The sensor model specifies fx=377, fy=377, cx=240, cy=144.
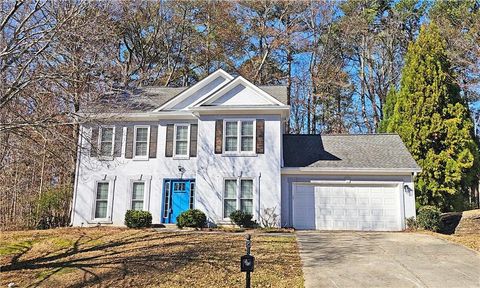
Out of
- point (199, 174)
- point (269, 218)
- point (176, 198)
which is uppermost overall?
point (199, 174)

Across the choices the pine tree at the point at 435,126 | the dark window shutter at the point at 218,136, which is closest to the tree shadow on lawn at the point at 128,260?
the dark window shutter at the point at 218,136

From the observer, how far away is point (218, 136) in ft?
53.4

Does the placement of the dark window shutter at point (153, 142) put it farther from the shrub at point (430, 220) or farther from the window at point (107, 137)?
the shrub at point (430, 220)

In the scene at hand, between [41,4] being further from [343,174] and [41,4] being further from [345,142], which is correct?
[345,142]

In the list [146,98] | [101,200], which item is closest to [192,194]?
[101,200]

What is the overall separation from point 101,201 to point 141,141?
323 cm

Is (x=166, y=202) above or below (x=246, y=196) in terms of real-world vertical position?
below

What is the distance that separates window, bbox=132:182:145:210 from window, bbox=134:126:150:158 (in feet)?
4.44

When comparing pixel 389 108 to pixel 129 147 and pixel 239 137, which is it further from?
pixel 129 147

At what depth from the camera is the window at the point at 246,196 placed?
51.4 ft

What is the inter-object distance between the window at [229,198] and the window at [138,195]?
387cm

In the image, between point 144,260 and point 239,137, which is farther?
point 239,137

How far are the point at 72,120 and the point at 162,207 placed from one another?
281 inches

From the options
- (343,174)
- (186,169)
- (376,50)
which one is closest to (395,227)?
(343,174)
